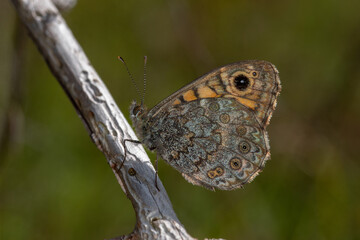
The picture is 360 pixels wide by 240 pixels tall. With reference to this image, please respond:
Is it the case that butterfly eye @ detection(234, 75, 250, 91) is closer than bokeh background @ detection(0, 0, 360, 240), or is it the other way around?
butterfly eye @ detection(234, 75, 250, 91)

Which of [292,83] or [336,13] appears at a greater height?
[336,13]

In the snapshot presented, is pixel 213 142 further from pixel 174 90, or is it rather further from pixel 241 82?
pixel 174 90

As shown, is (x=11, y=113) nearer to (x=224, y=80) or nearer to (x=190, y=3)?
(x=224, y=80)

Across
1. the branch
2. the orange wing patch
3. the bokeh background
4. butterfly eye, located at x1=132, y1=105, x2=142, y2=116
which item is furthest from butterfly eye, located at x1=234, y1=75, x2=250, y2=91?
the bokeh background

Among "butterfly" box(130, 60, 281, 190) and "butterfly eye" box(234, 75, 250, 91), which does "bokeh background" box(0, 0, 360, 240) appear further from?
"butterfly eye" box(234, 75, 250, 91)

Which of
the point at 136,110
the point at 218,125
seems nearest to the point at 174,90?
the point at 136,110

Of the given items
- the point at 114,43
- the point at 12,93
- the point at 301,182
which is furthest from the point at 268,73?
the point at 114,43

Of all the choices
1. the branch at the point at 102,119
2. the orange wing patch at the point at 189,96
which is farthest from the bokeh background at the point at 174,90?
the orange wing patch at the point at 189,96
